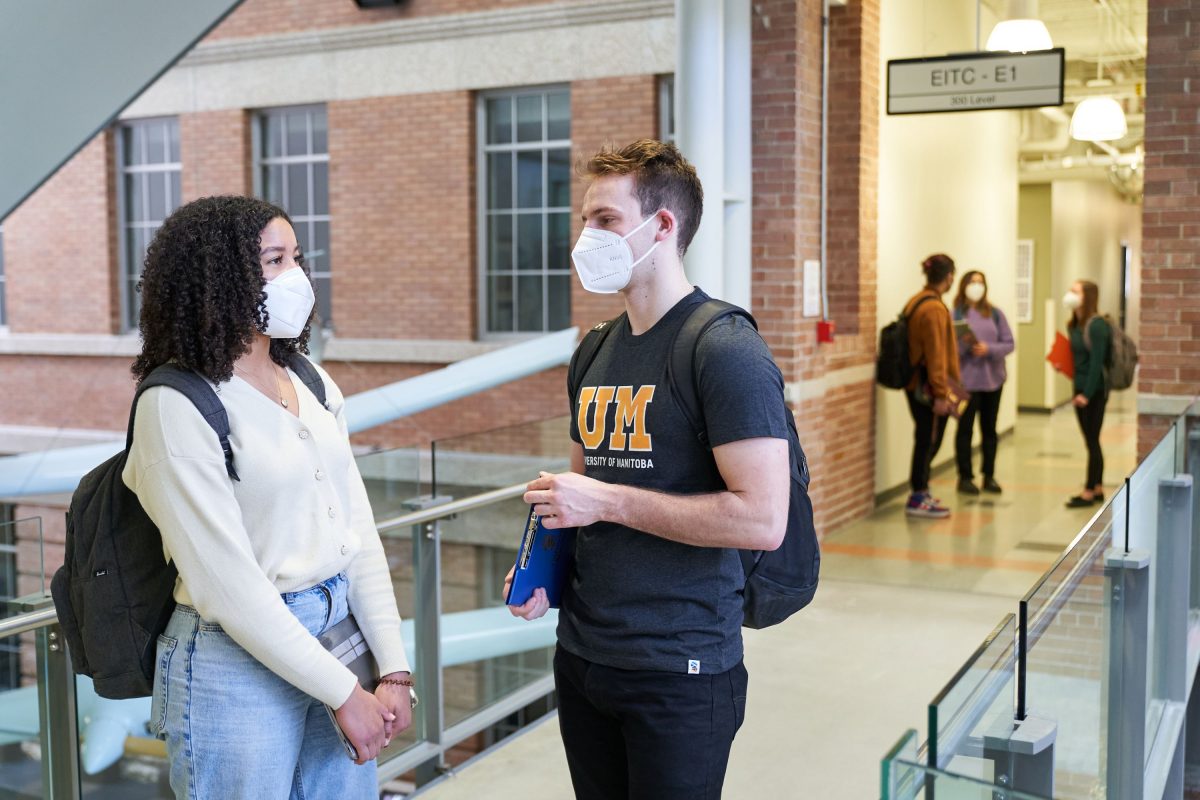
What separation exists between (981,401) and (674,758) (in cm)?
883

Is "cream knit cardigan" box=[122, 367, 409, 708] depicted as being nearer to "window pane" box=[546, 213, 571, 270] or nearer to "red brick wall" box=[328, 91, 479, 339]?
"window pane" box=[546, 213, 571, 270]

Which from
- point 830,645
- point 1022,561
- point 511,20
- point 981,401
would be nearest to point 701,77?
point 830,645

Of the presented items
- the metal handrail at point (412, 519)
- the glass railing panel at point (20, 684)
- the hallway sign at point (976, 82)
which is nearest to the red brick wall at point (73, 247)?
the hallway sign at point (976, 82)

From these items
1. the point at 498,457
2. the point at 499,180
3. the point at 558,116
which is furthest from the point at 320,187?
the point at 498,457

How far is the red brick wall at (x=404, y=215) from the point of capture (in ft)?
41.1

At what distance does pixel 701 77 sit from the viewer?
6.86 m

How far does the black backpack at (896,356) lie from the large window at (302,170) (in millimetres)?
6359

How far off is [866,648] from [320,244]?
363 inches

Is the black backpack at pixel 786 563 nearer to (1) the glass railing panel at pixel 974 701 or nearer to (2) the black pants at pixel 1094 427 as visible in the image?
(1) the glass railing panel at pixel 974 701

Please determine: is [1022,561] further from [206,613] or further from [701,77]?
[206,613]

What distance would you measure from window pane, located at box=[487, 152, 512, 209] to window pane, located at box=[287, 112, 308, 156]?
2242 mm

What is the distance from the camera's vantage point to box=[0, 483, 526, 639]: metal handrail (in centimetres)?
274

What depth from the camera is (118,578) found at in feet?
7.15

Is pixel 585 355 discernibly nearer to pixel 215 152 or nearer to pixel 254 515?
pixel 254 515
